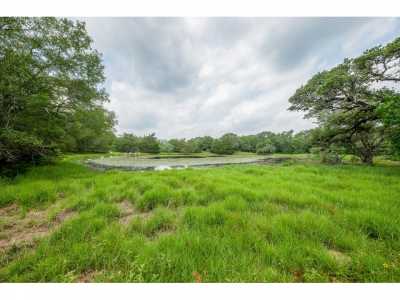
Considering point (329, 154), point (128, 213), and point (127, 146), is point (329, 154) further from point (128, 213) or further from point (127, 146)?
point (127, 146)

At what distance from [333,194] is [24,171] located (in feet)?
39.0

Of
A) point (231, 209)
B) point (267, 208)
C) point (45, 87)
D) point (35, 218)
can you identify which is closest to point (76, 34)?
point (45, 87)

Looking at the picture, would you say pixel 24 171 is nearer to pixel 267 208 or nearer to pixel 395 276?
pixel 267 208

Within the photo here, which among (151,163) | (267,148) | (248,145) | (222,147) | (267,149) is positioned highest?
(248,145)

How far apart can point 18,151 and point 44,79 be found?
357 cm

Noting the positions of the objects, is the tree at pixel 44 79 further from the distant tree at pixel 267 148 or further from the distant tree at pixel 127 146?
the distant tree at pixel 267 148

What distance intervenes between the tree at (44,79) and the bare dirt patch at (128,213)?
186 inches

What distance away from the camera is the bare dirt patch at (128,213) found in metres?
2.94

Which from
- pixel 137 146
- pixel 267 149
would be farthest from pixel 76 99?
pixel 267 149

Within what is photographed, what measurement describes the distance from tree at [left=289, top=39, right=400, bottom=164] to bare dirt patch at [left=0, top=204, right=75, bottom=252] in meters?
12.7

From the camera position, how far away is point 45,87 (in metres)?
6.82

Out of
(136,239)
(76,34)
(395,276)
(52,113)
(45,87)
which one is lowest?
(395,276)

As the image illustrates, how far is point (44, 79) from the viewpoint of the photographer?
6859mm

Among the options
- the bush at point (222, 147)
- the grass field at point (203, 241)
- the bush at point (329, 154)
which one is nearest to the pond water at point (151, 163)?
the bush at point (329, 154)
